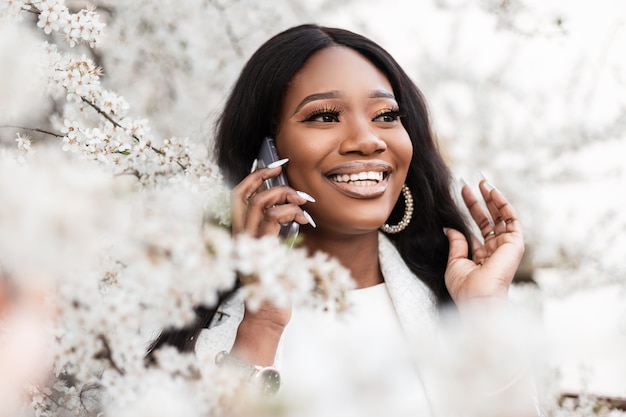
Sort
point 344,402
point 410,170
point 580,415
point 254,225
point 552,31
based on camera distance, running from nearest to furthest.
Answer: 1. point 344,402
2. point 254,225
3. point 580,415
4. point 410,170
5. point 552,31

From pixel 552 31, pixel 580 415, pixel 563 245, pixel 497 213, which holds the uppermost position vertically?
pixel 552 31

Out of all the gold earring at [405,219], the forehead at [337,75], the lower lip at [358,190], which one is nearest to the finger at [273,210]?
the lower lip at [358,190]

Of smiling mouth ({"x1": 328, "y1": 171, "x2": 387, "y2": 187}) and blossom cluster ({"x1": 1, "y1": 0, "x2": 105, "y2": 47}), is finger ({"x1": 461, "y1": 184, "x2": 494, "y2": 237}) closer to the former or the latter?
smiling mouth ({"x1": 328, "y1": 171, "x2": 387, "y2": 187})

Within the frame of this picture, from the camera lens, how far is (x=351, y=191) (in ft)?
5.92

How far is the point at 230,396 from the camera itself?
1.00m

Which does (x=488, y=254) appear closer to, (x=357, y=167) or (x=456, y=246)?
(x=456, y=246)

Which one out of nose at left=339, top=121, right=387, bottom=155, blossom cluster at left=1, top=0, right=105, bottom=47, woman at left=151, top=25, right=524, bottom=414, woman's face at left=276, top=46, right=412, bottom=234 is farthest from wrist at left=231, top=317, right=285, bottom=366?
blossom cluster at left=1, top=0, right=105, bottom=47

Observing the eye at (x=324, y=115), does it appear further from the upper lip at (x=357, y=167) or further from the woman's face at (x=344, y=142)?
the upper lip at (x=357, y=167)

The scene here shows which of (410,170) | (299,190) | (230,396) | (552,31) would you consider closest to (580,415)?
(410,170)

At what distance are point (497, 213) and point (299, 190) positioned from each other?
0.57 meters

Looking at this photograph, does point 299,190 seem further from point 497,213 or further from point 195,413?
point 195,413

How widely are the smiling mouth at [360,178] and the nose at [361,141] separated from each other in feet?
0.18

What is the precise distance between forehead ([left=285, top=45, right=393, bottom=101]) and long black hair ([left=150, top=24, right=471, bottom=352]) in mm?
26

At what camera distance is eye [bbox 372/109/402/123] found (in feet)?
6.26
